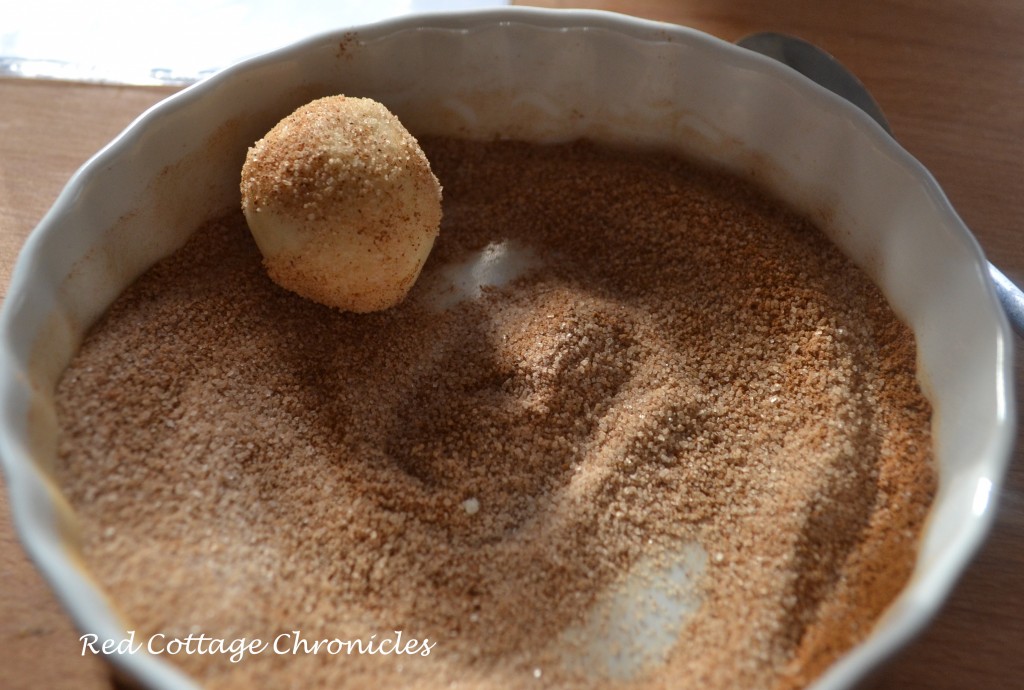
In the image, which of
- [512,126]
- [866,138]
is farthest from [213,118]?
[866,138]

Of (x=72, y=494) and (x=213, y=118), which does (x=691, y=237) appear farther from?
(x=72, y=494)

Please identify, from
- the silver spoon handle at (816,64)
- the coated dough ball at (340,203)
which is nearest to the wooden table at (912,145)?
the silver spoon handle at (816,64)

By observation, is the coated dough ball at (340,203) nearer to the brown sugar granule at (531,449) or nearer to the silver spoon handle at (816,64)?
the brown sugar granule at (531,449)

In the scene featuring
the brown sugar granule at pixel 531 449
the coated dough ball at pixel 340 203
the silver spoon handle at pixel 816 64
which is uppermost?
the silver spoon handle at pixel 816 64

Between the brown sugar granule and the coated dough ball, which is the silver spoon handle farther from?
the coated dough ball

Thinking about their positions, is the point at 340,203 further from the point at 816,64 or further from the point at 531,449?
the point at 816,64

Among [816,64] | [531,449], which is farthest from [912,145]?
[531,449]

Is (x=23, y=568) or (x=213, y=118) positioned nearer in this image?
(x=23, y=568)
